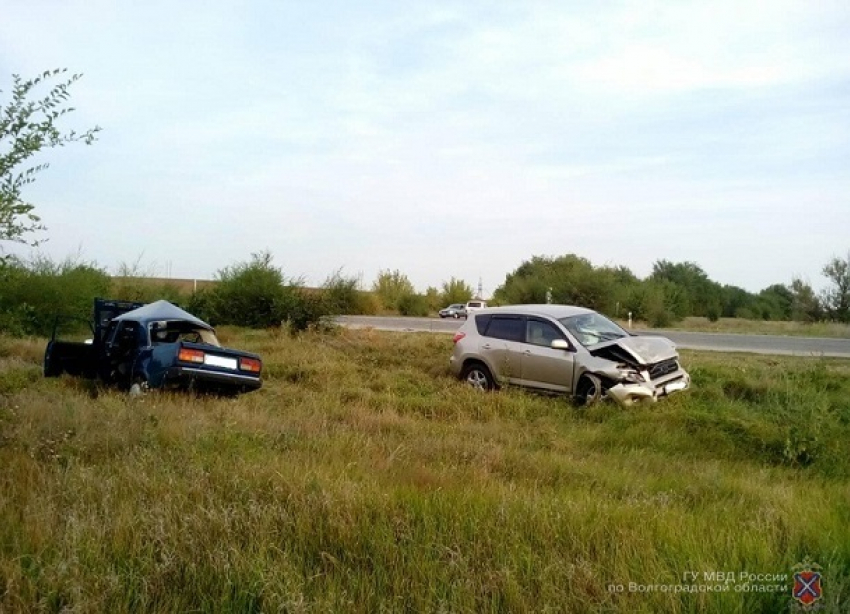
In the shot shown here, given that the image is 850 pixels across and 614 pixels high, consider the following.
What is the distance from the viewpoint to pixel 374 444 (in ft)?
23.0

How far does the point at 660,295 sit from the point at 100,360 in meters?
42.1

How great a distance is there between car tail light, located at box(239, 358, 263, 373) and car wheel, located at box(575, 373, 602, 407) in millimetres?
5301

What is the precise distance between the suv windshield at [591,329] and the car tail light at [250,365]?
5324mm

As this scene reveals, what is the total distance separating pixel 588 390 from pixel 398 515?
23.7 feet

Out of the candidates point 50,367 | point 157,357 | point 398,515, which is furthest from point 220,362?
point 398,515

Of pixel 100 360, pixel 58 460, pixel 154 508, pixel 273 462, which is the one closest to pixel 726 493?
pixel 273 462

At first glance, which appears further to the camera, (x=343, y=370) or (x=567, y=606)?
(x=343, y=370)

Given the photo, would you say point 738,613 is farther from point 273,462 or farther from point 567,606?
point 273,462

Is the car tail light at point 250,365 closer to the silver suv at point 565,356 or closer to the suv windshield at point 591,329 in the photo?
the silver suv at point 565,356

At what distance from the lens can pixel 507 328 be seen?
12.8 m

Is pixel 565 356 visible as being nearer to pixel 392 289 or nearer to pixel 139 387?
pixel 139 387

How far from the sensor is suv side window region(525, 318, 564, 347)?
11961 mm

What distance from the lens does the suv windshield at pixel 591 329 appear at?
1164 centimetres

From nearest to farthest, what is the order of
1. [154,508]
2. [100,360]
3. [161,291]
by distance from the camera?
1. [154,508]
2. [100,360]
3. [161,291]
